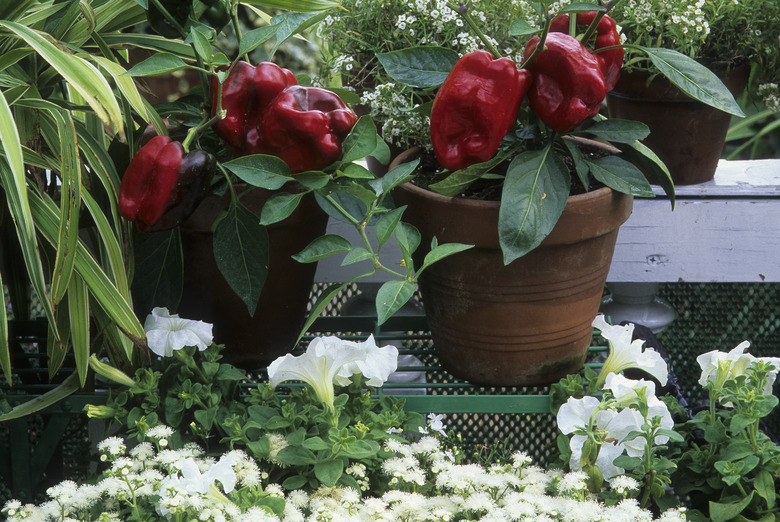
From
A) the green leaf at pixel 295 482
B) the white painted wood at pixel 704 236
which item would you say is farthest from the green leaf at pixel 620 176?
the green leaf at pixel 295 482

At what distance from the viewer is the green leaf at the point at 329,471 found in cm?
71

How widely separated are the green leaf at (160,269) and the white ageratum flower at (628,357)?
0.48 metres

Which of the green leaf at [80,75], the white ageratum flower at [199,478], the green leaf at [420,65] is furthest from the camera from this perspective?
the green leaf at [420,65]

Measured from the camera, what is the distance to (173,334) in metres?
0.86

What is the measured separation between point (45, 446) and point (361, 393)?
381 millimetres

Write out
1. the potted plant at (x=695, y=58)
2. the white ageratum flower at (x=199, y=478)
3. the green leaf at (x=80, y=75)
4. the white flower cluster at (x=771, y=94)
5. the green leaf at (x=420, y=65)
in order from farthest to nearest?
the white flower cluster at (x=771, y=94) → the potted plant at (x=695, y=58) → the green leaf at (x=420, y=65) → the green leaf at (x=80, y=75) → the white ageratum flower at (x=199, y=478)

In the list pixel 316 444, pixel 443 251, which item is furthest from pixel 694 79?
pixel 316 444

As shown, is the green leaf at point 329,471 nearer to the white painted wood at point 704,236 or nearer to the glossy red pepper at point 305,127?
the glossy red pepper at point 305,127

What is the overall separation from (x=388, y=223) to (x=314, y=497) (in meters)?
0.27

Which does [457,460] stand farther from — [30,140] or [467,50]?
[30,140]

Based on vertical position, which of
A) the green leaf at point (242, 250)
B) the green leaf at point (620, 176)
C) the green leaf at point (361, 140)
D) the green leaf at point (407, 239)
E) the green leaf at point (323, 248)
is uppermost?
the green leaf at point (361, 140)

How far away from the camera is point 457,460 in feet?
2.65

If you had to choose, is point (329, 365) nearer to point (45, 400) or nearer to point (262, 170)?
→ point (262, 170)

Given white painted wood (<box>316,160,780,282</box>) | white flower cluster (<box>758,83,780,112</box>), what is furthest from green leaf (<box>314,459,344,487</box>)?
white flower cluster (<box>758,83,780,112</box>)
